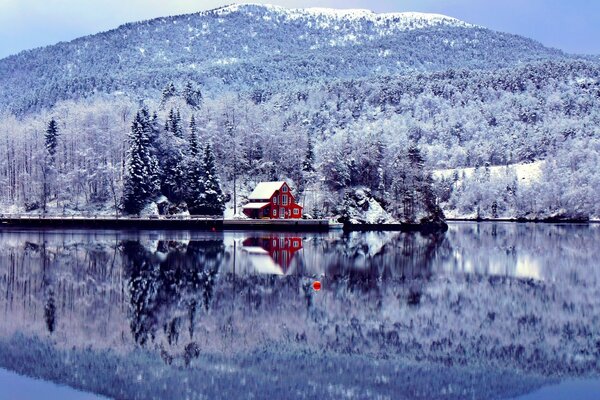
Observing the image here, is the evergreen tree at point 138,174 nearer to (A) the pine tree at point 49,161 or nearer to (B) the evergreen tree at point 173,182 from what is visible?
(B) the evergreen tree at point 173,182

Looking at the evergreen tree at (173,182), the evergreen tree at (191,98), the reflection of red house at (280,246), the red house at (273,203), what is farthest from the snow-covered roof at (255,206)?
the evergreen tree at (191,98)

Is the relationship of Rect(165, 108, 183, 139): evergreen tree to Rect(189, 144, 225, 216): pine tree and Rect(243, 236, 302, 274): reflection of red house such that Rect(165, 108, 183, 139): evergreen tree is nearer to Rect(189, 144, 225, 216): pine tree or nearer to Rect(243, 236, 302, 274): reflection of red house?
Rect(189, 144, 225, 216): pine tree

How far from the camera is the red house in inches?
4178

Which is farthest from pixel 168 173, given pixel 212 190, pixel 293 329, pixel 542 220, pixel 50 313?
pixel 542 220

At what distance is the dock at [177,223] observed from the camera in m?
97.3

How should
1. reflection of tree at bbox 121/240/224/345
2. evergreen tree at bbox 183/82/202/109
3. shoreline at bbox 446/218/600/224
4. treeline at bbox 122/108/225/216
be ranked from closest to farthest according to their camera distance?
reflection of tree at bbox 121/240/224/345, treeline at bbox 122/108/225/216, evergreen tree at bbox 183/82/202/109, shoreline at bbox 446/218/600/224

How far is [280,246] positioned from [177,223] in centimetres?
3165

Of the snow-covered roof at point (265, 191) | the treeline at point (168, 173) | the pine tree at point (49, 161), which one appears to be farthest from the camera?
the pine tree at point (49, 161)

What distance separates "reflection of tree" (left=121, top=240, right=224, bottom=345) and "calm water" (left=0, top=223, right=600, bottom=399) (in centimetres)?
12

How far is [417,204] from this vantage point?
358 feet

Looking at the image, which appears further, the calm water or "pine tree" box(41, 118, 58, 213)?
"pine tree" box(41, 118, 58, 213)

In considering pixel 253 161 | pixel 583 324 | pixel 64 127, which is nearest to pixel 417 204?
pixel 253 161

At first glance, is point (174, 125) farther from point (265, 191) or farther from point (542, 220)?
point (542, 220)

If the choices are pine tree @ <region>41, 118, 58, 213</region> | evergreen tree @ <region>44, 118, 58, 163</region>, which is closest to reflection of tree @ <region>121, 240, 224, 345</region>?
pine tree @ <region>41, 118, 58, 213</region>
